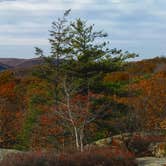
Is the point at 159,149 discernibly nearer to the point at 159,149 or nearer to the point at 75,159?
the point at 159,149

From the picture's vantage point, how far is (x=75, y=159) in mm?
15312

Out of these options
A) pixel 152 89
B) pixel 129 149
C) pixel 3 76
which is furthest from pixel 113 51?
pixel 3 76

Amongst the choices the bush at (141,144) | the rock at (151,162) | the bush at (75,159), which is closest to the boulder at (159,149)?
the bush at (141,144)

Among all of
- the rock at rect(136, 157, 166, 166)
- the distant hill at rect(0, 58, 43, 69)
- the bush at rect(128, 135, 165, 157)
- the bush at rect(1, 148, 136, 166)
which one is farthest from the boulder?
the distant hill at rect(0, 58, 43, 69)

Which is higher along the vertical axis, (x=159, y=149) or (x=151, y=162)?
(x=159, y=149)

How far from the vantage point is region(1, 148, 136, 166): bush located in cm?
1473

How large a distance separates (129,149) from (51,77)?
28.2 ft

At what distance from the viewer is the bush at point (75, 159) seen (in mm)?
14734

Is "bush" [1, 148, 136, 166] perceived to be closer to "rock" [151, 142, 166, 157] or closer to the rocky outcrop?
"rock" [151, 142, 166, 157]

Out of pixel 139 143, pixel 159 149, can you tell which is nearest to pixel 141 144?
pixel 139 143

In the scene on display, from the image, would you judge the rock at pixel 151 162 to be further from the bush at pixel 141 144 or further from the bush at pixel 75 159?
the bush at pixel 141 144

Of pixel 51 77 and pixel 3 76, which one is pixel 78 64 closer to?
pixel 51 77

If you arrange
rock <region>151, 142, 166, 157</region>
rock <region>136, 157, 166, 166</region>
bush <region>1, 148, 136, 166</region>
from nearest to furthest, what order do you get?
1. bush <region>1, 148, 136, 166</region>
2. rock <region>136, 157, 166, 166</region>
3. rock <region>151, 142, 166, 157</region>

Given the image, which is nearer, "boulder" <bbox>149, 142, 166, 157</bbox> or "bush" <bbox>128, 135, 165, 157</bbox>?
"boulder" <bbox>149, 142, 166, 157</bbox>
